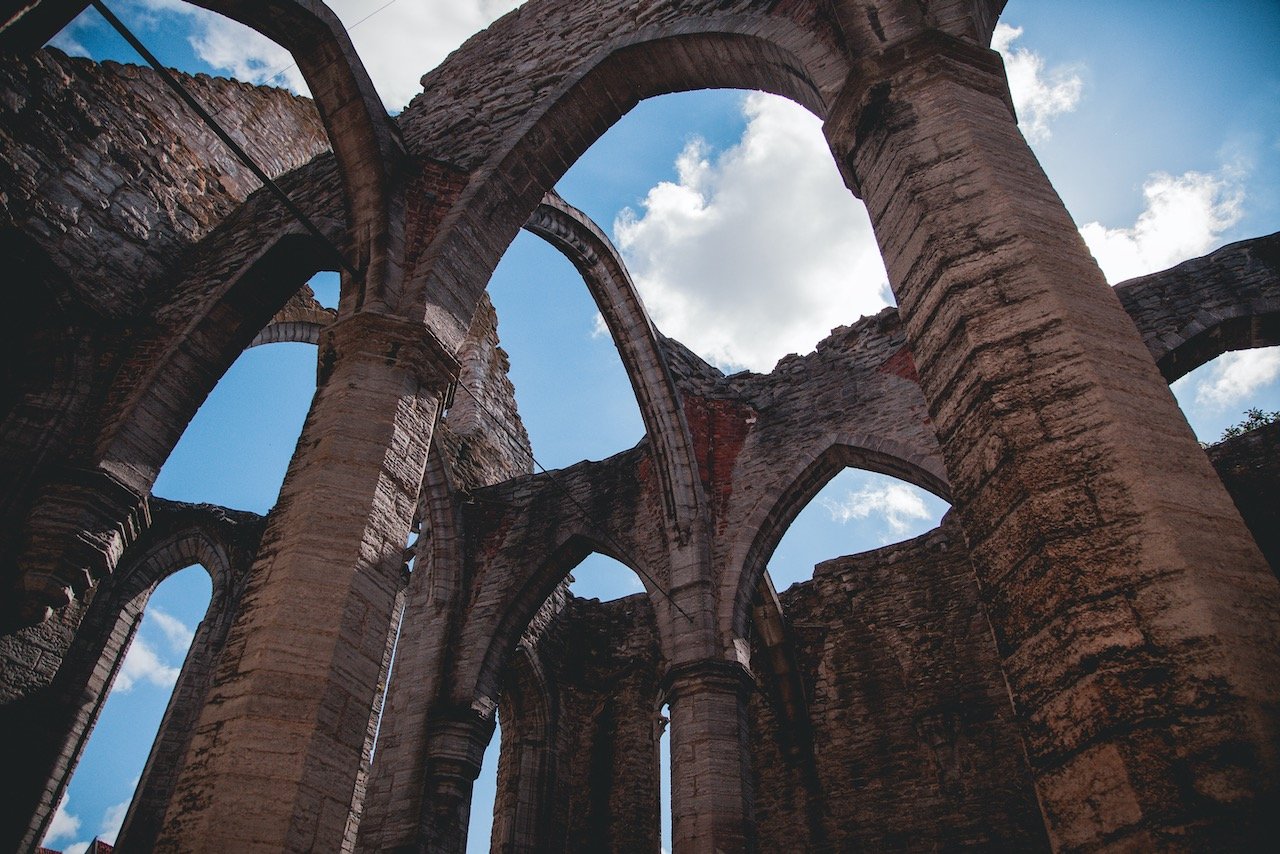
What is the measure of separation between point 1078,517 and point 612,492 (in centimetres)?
819

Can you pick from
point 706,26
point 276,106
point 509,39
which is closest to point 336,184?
point 509,39

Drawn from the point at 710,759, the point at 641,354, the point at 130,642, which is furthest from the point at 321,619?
the point at 130,642

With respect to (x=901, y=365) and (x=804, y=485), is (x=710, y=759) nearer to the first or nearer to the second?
(x=804, y=485)

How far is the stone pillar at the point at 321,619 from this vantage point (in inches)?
111

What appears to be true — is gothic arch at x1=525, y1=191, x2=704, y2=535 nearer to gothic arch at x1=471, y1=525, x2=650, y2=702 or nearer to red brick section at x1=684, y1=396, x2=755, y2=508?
red brick section at x1=684, y1=396, x2=755, y2=508

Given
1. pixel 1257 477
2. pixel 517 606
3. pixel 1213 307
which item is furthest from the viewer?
pixel 517 606

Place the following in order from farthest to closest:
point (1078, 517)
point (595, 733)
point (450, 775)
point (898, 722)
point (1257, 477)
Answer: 1. point (595, 733)
2. point (898, 722)
3. point (1257, 477)
4. point (450, 775)
5. point (1078, 517)

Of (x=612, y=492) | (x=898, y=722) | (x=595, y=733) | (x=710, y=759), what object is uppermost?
(x=612, y=492)

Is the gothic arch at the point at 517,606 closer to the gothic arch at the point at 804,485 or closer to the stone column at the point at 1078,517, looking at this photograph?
the gothic arch at the point at 804,485

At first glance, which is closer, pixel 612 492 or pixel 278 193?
pixel 278 193

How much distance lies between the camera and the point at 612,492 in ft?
32.6

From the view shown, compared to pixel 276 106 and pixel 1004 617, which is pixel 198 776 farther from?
pixel 276 106

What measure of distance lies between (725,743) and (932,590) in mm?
4992

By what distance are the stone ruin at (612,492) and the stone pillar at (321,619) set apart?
0.06 feet
